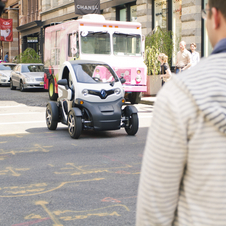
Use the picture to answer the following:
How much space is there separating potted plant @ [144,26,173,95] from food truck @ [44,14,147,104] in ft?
6.50

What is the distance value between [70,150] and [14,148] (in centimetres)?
108

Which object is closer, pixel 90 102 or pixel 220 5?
pixel 220 5

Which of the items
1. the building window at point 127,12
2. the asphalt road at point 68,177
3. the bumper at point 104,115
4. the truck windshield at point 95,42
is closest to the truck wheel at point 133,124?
the asphalt road at point 68,177

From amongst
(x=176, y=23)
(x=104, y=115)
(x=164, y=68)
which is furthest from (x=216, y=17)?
(x=176, y=23)

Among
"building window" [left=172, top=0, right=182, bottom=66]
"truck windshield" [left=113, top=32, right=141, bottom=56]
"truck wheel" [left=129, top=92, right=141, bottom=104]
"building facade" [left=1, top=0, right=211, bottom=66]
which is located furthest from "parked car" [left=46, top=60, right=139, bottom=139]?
"building window" [left=172, top=0, right=182, bottom=66]

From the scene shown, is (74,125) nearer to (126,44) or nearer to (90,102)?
(90,102)

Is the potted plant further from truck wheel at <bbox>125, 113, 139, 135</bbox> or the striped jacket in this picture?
the striped jacket

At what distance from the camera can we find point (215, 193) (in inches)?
53.7

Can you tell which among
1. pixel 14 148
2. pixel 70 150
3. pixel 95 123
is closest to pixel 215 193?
pixel 70 150

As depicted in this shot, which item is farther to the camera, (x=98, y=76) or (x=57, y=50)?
(x=57, y=50)

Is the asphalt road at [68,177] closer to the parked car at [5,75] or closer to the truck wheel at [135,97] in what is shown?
the truck wheel at [135,97]

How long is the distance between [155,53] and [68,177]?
43.5ft

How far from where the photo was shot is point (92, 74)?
31.0 feet

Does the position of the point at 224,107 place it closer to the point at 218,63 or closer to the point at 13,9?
the point at 218,63
